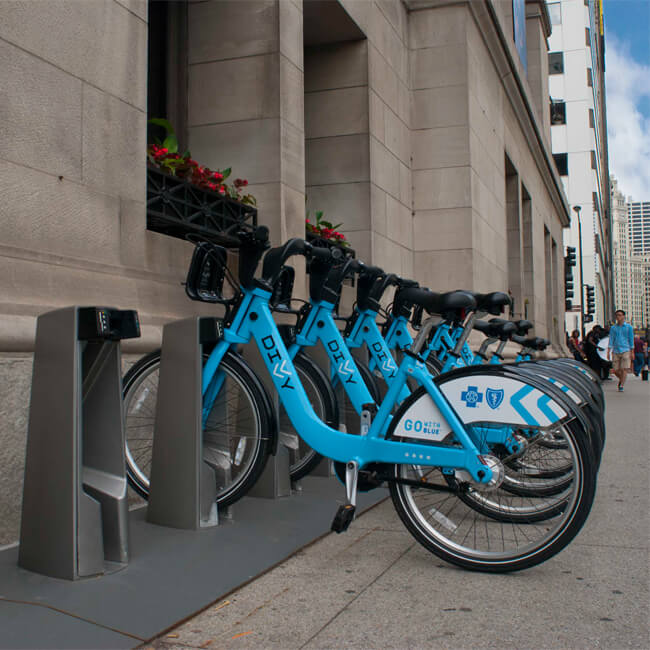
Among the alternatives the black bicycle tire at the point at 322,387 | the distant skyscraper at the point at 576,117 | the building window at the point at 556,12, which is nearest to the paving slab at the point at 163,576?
the black bicycle tire at the point at 322,387

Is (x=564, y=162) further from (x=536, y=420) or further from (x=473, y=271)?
(x=536, y=420)

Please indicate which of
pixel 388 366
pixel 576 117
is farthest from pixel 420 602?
pixel 576 117

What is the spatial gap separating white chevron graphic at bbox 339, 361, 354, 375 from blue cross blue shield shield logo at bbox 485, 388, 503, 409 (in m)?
1.17

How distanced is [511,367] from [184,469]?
171cm

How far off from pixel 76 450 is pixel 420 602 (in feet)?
4.90

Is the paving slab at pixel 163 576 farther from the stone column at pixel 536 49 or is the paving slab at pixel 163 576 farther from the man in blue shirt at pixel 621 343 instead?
the stone column at pixel 536 49

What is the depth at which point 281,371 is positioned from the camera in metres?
3.84

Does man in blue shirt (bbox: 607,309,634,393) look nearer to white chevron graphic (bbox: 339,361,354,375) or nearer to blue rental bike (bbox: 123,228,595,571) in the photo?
white chevron graphic (bbox: 339,361,354,375)

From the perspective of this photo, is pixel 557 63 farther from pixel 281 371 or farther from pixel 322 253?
pixel 281 371

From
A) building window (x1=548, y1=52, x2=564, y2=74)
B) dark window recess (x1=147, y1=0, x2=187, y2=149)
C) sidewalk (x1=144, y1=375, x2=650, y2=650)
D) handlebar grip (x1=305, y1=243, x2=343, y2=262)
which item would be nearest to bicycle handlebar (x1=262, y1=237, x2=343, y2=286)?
handlebar grip (x1=305, y1=243, x2=343, y2=262)

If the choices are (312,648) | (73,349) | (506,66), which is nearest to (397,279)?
(73,349)

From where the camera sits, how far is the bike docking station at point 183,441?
3.77m

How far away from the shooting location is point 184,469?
3.77 meters

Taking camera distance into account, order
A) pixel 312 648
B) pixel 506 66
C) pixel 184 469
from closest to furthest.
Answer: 1. pixel 312 648
2. pixel 184 469
3. pixel 506 66
